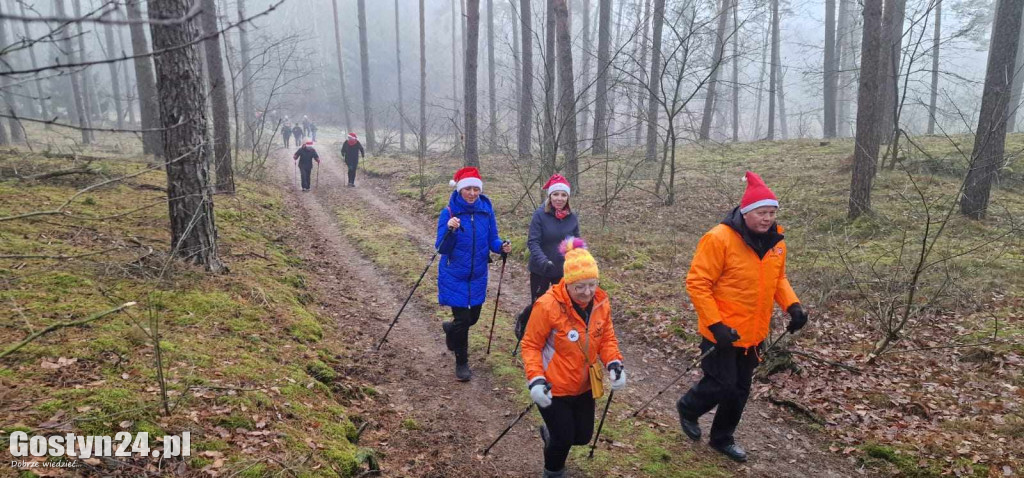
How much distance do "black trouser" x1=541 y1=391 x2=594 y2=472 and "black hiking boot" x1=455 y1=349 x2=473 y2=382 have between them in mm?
2065

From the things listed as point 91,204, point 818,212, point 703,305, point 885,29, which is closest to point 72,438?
point 703,305

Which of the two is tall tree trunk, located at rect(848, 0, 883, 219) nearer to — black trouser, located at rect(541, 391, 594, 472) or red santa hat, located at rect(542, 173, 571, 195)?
red santa hat, located at rect(542, 173, 571, 195)

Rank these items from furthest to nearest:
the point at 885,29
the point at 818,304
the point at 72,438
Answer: the point at 885,29 → the point at 818,304 → the point at 72,438

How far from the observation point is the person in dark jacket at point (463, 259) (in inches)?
238

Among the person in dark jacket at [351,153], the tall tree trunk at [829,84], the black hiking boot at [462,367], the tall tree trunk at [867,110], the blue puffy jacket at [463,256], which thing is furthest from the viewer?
the tall tree trunk at [829,84]

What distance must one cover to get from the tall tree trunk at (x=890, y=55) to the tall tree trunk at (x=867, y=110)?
2.78 meters

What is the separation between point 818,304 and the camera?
771cm

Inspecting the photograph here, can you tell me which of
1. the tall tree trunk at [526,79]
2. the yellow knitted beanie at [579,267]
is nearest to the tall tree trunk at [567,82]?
the tall tree trunk at [526,79]

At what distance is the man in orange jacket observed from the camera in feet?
14.2

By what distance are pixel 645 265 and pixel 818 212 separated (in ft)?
17.1

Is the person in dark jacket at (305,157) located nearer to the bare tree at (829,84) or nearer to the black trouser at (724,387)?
the black trouser at (724,387)

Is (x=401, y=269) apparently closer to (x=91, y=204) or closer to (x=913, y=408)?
(x=91, y=204)

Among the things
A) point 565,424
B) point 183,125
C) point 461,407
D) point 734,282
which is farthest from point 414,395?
point 183,125

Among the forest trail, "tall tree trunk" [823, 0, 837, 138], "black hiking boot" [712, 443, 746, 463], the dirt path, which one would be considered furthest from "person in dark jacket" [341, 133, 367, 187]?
"tall tree trunk" [823, 0, 837, 138]
